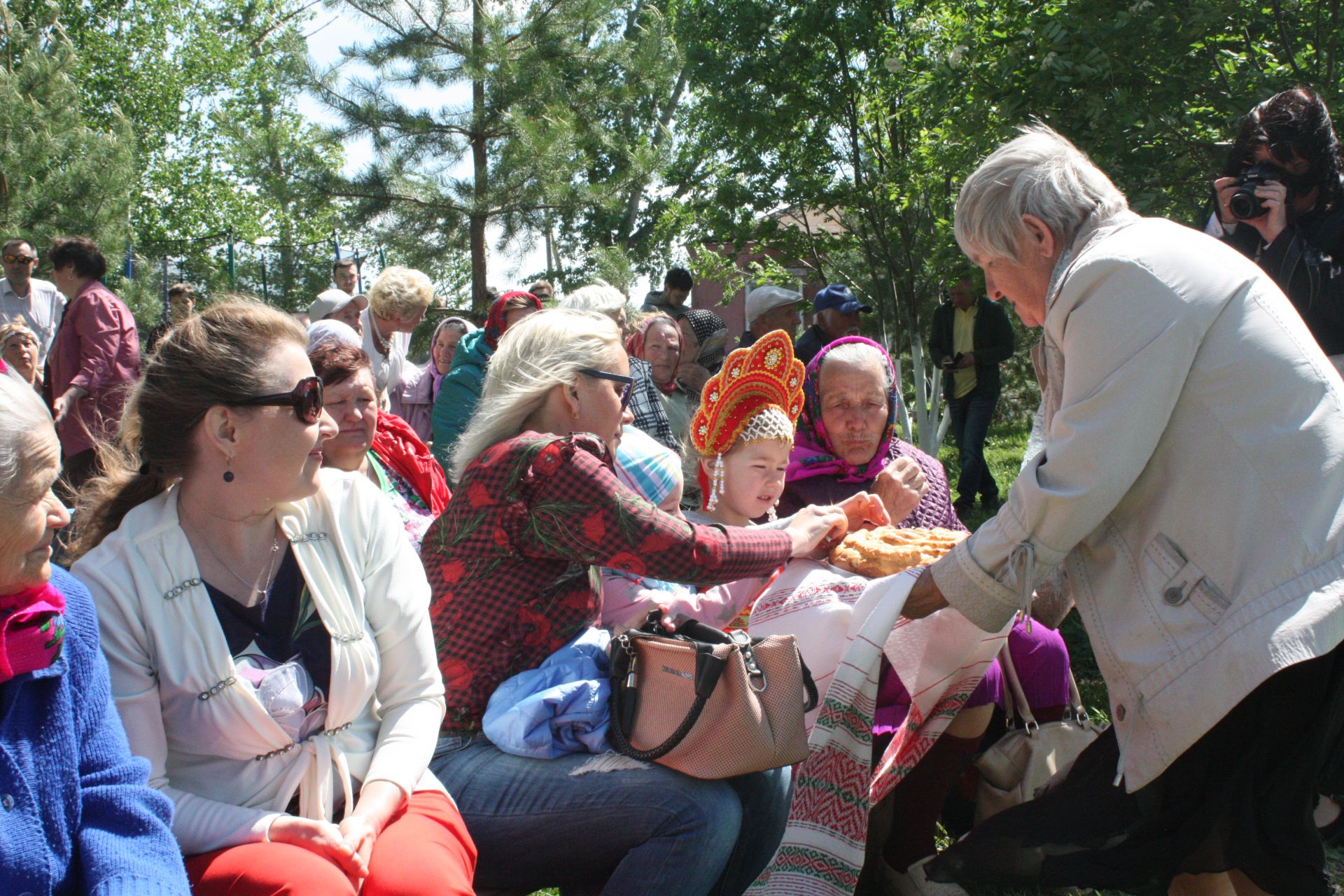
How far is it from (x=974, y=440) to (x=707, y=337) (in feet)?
8.64

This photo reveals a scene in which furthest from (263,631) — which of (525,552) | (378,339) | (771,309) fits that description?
(771,309)

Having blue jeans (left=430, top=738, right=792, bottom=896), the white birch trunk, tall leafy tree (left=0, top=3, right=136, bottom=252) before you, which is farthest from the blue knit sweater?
tall leafy tree (left=0, top=3, right=136, bottom=252)

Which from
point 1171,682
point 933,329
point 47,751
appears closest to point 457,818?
point 47,751

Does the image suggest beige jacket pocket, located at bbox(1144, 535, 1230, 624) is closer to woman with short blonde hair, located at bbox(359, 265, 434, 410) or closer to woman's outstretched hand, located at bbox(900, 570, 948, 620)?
woman's outstretched hand, located at bbox(900, 570, 948, 620)

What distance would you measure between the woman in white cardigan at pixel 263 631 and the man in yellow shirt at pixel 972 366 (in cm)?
650

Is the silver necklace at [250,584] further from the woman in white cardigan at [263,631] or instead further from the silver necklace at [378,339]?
the silver necklace at [378,339]

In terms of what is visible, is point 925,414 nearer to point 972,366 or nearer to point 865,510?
point 972,366

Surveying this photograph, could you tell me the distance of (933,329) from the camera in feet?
29.1

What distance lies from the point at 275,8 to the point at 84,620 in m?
36.3

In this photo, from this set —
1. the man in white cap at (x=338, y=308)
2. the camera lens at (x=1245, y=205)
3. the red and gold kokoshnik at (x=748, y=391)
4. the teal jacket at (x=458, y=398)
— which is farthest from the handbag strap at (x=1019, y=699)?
the man in white cap at (x=338, y=308)

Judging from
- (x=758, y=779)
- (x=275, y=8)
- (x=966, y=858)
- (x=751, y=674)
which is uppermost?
(x=275, y=8)

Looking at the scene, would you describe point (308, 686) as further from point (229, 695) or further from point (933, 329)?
point (933, 329)

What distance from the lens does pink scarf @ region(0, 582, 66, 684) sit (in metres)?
1.56

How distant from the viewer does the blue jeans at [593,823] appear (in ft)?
7.12
